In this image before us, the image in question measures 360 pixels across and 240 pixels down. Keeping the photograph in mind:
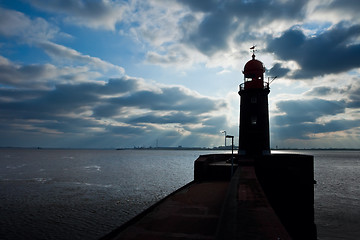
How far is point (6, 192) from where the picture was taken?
87.7ft

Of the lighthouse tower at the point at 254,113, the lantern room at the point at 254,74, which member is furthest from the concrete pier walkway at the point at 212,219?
the lantern room at the point at 254,74

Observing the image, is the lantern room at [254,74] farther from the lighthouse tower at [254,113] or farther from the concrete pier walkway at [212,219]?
the concrete pier walkway at [212,219]

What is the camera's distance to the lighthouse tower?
22469 mm

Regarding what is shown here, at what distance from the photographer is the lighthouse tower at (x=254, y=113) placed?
2247 centimetres

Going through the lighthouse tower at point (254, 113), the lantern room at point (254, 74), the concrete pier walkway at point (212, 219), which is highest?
the lantern room at point (254, 74)

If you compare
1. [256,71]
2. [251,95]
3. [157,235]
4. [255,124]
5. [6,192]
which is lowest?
[6,192]

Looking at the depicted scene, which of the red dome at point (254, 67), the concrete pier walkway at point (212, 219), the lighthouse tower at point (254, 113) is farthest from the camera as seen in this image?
the red dome at point (254, 67)

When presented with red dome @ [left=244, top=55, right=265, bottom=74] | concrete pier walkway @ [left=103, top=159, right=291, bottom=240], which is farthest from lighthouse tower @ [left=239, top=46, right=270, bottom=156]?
concrete pier walkway @ [left=103, top=159, right=291, bottom=240]

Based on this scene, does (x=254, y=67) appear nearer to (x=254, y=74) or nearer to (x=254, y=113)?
(x=254, y=74)

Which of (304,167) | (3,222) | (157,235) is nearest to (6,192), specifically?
(3,222)

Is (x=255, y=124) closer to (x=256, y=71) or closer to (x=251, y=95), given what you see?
(x=251, y=95)

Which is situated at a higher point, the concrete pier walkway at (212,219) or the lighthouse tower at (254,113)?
the lighthouse tower at (254,113)

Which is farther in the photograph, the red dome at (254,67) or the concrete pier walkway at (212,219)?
the red dome at (254,67)

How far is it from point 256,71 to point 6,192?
31.3 m
